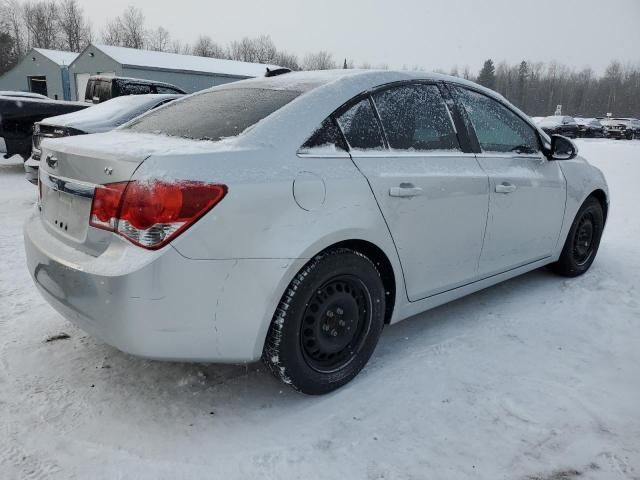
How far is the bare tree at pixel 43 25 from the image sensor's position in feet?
251

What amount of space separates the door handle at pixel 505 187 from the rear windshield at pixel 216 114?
143cm

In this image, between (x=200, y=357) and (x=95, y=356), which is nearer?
(x=200, y=357)

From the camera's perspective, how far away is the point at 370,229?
249 centimetres

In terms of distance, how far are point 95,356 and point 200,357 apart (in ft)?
3.33

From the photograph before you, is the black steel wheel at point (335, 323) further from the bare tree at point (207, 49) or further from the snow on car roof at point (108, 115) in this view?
the bare tree at point (207, 49)

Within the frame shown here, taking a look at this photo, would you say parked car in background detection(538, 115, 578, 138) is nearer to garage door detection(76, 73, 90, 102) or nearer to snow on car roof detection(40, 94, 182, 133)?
snow on car roof detection(40, 94, 182, 133)

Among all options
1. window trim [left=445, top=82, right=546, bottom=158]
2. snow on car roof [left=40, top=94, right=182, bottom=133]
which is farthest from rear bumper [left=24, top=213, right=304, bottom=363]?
snow on car roof [left=40, top=94, right=182, bottom=133]

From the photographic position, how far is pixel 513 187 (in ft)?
11.0

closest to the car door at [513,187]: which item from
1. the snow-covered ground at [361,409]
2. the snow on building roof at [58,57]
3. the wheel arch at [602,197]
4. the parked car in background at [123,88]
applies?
the snow-covered ground at [361,409]

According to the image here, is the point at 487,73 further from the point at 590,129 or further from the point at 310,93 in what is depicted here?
the point at 310,93

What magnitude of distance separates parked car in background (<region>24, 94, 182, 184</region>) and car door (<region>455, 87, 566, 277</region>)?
4.74 metres

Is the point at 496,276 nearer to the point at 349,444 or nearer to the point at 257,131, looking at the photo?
the point at 349,444

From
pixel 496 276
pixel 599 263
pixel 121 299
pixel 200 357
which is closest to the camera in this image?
pixel 121 299

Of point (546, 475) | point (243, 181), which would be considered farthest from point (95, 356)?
point (546, 475)
